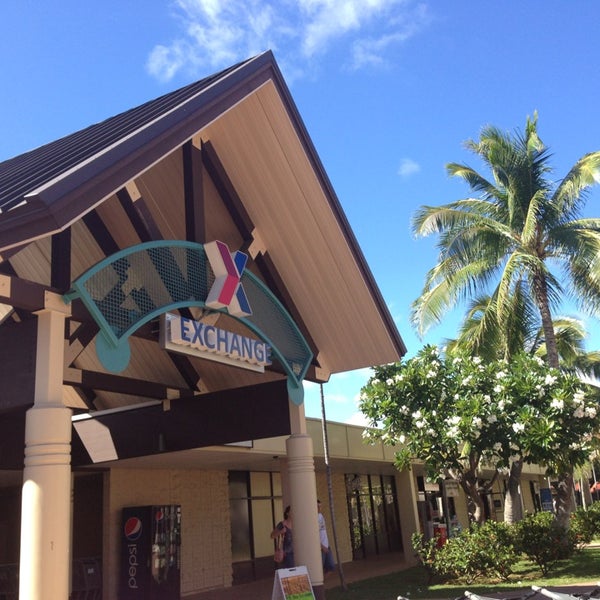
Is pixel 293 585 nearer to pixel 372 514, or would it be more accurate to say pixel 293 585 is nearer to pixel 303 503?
pixel 303 503

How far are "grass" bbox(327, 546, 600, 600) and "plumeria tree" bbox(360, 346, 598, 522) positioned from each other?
200 cm

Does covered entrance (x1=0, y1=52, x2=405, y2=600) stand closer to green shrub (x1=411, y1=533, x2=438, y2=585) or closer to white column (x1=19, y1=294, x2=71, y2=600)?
white column (x1=19, y1=294, x2=71, y2=600)

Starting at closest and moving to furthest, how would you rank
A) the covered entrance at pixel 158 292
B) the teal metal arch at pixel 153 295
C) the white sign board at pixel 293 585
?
the covered entrance at pixel 158 292, the teal metal arch at pixel 153 295, the white sign board at pixel 293 585

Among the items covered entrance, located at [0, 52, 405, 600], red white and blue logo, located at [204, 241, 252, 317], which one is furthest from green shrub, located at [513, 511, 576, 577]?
red white and blue logo, located at [204, 241, 252, 317]

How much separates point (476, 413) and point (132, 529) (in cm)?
749

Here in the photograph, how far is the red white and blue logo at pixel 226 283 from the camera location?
6.58 metres

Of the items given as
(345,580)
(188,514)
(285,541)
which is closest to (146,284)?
(285,541)

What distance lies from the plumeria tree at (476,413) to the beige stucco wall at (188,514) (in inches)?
176

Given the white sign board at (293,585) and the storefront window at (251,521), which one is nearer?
the white sign board at (293,585)

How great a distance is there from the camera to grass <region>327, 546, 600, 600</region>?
41.9ft

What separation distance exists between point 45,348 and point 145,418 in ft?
12.5

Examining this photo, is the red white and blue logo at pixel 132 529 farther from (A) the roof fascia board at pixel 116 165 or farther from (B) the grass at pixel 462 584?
(A) the roof fascia board at pixel 116 165

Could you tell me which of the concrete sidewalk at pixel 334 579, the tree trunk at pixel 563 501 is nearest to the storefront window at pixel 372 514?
the concrete sidewalk at pixel 334 579

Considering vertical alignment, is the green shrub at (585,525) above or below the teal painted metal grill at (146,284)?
below
